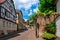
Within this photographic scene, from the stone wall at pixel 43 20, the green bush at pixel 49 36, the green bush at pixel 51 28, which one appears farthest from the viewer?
the stone wall at pixel 43 20

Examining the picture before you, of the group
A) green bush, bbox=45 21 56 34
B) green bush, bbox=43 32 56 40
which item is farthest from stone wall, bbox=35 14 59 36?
green bush, bbox=43 32 56 40

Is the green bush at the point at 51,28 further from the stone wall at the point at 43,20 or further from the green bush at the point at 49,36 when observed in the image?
the green bush at the point at 49,36

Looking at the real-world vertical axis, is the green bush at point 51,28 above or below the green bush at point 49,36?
above

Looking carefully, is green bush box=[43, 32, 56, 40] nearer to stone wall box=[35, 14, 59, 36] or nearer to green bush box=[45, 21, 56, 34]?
green bush box=[45, 21, 56, 34]

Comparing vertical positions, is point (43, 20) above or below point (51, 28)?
above

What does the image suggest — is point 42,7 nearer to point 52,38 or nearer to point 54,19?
point 54,19

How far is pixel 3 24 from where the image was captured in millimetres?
38094

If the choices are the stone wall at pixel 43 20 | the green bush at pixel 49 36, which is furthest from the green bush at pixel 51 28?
the green bush at pixel 49 36

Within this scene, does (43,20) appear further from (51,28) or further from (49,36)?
(49,36)

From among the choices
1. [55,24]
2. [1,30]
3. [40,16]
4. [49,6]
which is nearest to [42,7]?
[49,6]

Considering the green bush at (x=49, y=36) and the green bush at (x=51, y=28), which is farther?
the green bush at (x=51, y=28)

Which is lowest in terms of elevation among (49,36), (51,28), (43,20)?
(49,36)

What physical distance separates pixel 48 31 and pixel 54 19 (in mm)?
1672

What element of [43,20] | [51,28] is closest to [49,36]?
[51,28]
